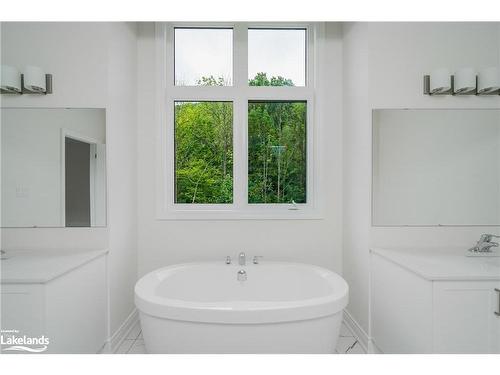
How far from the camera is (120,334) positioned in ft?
6.81

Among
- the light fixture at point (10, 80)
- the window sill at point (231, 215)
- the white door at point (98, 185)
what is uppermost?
the light fixture at point (10, 80)

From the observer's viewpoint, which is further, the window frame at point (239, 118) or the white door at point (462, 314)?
the window frame at point (239, 118)

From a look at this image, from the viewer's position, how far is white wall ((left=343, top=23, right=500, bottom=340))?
1812mm

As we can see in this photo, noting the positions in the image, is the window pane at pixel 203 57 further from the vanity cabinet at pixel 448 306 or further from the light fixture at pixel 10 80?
the vanity cabinet at pixel 448 306

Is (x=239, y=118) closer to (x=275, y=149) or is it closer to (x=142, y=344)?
(x=275, y=149)

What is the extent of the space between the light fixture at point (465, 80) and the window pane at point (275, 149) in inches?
41.9

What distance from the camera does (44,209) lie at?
6.09 feet

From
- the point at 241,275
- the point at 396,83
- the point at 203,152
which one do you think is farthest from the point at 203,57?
the point at 241,275

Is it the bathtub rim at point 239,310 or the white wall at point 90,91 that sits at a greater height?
the white wall at point 90,91

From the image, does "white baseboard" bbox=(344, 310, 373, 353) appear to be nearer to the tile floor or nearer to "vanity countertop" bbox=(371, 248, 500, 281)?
A: the tile floor

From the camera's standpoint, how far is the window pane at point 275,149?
256 centimetres

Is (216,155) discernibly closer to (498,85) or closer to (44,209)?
(44,209)

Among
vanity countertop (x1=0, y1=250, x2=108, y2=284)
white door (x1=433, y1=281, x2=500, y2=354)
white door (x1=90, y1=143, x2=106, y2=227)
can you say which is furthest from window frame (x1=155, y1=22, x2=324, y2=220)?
white door (x1=433, y1=281, x2=500, y2=354)

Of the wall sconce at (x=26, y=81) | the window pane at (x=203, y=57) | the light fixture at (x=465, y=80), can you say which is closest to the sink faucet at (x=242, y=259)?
the window pane at (x=203, y=57)
